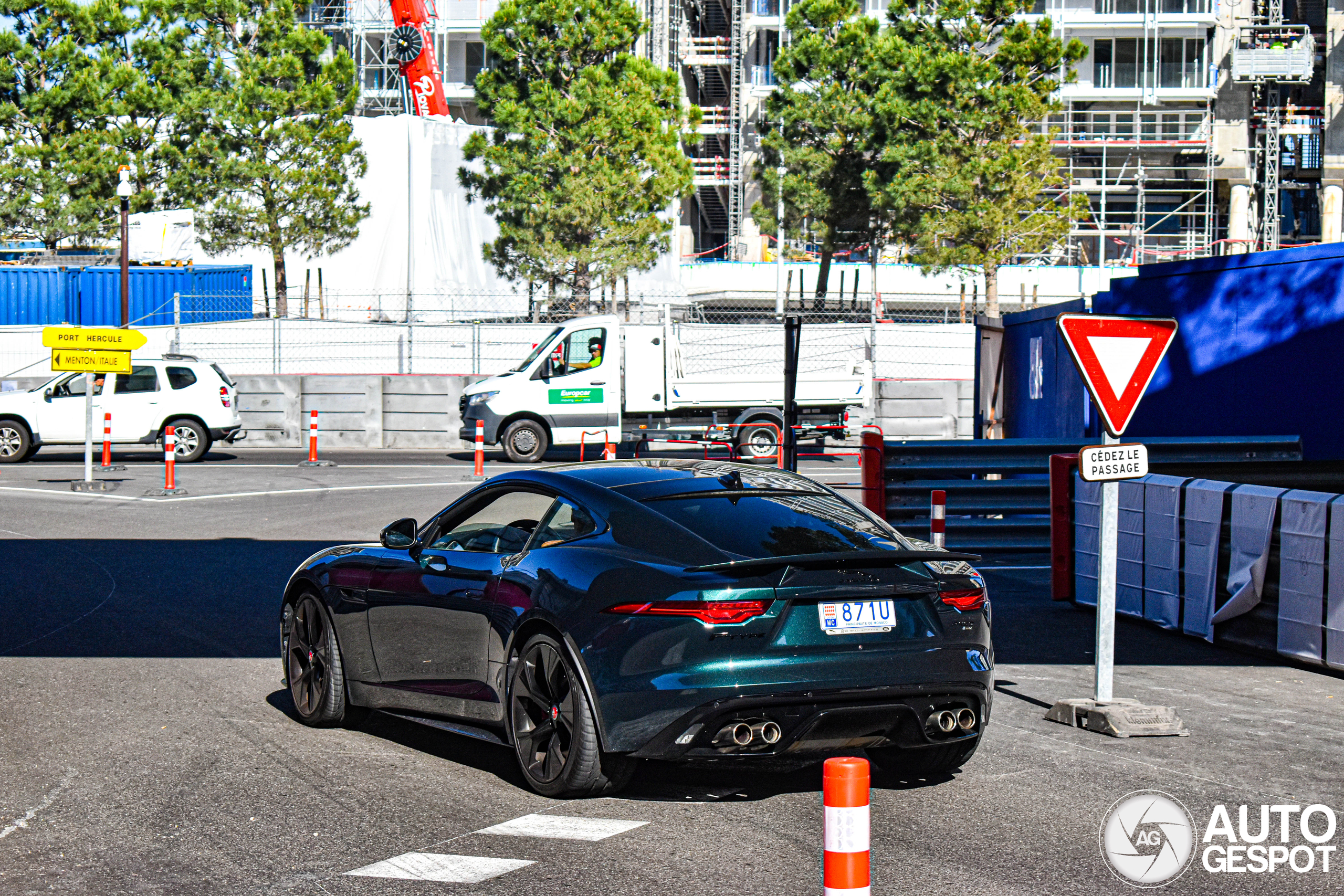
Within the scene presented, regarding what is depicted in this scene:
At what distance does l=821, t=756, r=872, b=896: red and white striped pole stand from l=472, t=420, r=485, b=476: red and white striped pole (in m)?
19.7

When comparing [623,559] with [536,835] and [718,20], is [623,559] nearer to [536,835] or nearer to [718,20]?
[536,835]

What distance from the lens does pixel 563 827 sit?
5.63 m

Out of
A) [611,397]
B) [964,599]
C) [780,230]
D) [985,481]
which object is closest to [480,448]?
[611,397]

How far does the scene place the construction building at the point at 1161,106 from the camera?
5622cm

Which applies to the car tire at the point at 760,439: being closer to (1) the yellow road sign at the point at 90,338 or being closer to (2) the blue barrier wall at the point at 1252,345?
(1) the yellow road sign at the point at 90,338

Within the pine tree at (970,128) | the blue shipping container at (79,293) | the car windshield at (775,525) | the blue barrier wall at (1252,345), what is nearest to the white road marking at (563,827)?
the car windshield at (775,525)

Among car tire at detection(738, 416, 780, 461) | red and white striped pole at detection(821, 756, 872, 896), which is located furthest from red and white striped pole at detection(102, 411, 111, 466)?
red and white striped pole at detection(821, 756, 872, 896)

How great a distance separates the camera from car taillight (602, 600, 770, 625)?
557 cm

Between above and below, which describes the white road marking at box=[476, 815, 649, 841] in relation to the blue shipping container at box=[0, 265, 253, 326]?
below

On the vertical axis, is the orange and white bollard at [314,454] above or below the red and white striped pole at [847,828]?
below

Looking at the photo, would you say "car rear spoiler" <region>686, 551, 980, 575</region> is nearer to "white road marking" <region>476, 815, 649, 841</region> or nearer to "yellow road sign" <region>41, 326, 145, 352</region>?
"white road marking" <region>476, 815, 649, 841</region>

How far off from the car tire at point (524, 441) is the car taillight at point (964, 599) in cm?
2107

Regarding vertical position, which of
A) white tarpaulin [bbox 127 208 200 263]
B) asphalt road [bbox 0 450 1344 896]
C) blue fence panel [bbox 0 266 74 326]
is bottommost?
asphalt road [bbox 0 450 1344 896]

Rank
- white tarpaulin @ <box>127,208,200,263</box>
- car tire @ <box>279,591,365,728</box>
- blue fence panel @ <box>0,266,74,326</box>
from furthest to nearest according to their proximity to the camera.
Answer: white tarpaulin @ <box>127,208,200,263</box> → blue fence panel @ <box>0,266,74,326</box> → car tire @ <box>279,591,365,728</box>
